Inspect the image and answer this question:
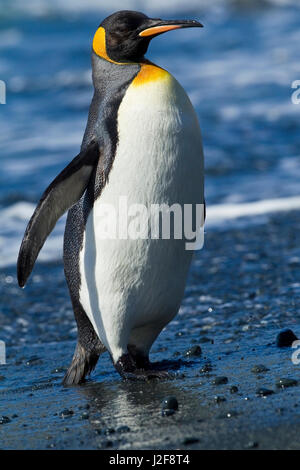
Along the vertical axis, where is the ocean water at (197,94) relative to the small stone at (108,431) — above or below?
above

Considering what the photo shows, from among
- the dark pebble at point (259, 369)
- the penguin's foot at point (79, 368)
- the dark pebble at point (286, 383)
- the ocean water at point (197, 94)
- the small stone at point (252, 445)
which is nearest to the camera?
the small stone at point (252, 445)

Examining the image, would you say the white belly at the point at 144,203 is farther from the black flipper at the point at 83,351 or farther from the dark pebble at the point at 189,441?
the dark pebble at the point at 189,441

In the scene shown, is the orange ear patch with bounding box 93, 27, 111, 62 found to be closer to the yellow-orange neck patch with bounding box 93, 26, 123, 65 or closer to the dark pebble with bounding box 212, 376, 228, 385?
the yellow-orange neck patch with bounding box 93, 26, 123, 65

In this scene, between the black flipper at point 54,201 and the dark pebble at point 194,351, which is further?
the dark pebble at point 194,351

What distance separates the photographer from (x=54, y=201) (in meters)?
4.25

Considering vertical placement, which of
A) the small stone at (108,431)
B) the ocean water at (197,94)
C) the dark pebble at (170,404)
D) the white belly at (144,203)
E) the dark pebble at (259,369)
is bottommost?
the small stone at (108,431)

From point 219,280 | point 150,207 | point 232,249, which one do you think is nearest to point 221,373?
point 150,207

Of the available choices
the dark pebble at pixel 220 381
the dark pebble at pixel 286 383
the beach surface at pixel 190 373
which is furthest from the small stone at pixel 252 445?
the dark pebble at pixel 220 381

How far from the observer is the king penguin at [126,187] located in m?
4.15

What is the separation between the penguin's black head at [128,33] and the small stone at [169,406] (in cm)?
171

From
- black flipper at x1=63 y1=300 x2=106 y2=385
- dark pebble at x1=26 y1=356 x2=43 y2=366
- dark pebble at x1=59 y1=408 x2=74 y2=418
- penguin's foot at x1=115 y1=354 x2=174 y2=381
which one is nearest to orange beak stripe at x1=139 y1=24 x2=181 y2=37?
black flipper at x1=63 y1=300 x2=106 y2=385

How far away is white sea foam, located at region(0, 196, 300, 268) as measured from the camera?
8.24 meters

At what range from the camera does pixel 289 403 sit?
3502 millimetres

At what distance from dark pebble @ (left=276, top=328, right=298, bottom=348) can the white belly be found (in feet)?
1.85
